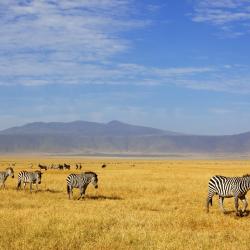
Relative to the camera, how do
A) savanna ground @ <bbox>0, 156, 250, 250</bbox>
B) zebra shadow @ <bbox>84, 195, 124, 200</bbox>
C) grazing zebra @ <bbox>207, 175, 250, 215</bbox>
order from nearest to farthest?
1. savanna ground @ <bbox>0, 156, 250, 250</bbox>
2. grazing zebra @ <bbox>207, 175, 250, 215</bbox>
3. zebra shadow @ <bbox>84, 195, 124, 200</bbox>

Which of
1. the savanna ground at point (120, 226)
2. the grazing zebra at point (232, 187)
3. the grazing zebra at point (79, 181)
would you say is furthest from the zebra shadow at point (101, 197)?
the grazing zebra at point (232, 187)

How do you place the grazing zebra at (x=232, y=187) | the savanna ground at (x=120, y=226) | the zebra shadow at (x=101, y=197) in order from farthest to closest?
the zebra shadow at (x=101, y=197) < the grazing zebra at (x=232, y=187) < the savanna ground at (x=120, y=226)

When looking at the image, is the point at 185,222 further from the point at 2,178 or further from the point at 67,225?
the point at 2,178

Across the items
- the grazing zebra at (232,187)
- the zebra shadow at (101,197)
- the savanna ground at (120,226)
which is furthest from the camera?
the zebra shadow at (101,197)

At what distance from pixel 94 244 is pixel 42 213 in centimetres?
515

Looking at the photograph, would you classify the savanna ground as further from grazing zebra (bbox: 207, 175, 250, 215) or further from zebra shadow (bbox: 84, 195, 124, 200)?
zebra shadow (bbox: 84, 195, 124, 200)

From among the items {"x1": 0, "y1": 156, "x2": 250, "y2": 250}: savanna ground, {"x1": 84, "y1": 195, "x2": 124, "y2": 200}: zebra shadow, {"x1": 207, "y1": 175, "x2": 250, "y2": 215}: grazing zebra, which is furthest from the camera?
{"x1": 84, "y1": 195, "x2": 124, "y2": 200}: zebra shadow

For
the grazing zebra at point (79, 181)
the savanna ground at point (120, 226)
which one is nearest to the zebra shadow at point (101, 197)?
the grazing zebra at point (79, 181)

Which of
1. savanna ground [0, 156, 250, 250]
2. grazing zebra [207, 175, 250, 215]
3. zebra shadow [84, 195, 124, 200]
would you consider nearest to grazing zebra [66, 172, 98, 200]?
zebra shadow [84, 195, 124, 200]

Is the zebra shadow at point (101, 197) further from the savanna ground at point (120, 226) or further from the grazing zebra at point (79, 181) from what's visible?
the savanna ground at point (120, 226)

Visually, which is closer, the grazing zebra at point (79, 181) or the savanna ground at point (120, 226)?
the savanna ground at point (120, 226)

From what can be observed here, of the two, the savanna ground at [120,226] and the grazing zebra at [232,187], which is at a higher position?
the grazing zebra at [232,187]

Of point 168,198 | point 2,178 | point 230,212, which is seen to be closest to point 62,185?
point 2,178

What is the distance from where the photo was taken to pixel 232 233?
49.1ft
